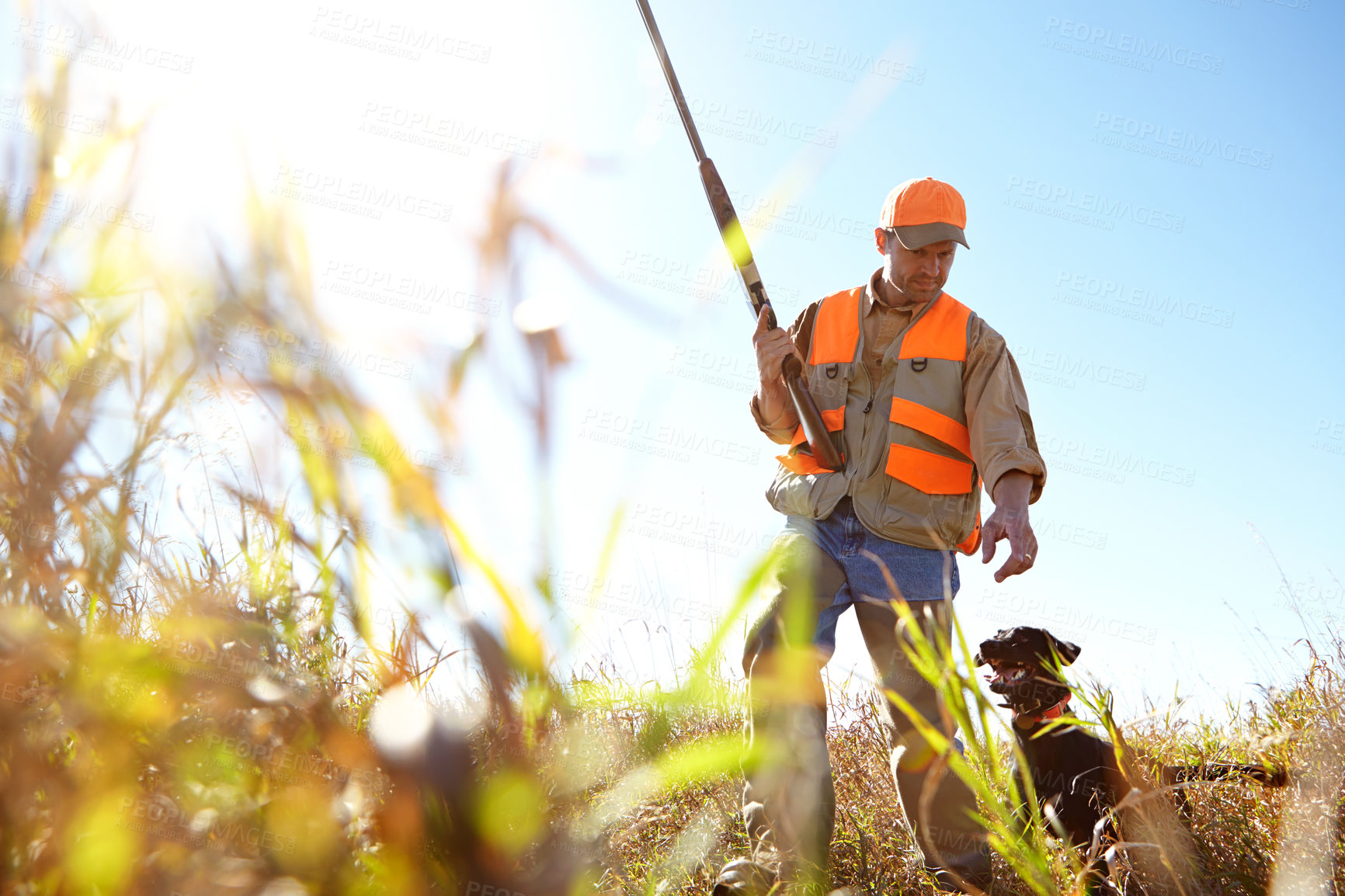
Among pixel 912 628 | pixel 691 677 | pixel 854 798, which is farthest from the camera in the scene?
pixel 854 798

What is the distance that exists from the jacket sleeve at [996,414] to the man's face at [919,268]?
22 cm

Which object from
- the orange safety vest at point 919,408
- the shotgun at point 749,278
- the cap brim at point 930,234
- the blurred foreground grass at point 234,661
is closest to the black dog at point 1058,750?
the orange safety vest at point 919,408

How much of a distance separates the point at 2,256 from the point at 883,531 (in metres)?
2.68

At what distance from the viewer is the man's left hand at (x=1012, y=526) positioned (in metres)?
2.68

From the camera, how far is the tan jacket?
3018 mm

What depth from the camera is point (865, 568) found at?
9.93 feet

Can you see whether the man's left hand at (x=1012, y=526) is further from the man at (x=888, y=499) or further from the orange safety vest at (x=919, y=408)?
the orange safety vest at (x=919, y=408)

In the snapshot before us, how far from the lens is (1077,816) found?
288cm

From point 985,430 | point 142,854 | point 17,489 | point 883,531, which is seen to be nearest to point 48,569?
point 17,489

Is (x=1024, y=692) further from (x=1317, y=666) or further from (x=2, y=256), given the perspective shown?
(x=2, y=256)

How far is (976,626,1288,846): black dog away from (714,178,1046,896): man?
1.01 feet

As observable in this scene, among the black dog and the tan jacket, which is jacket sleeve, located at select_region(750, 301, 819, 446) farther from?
the black dog

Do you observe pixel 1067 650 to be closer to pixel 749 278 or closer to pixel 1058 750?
pixel 1058 750

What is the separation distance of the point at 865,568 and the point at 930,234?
4.14 ft
